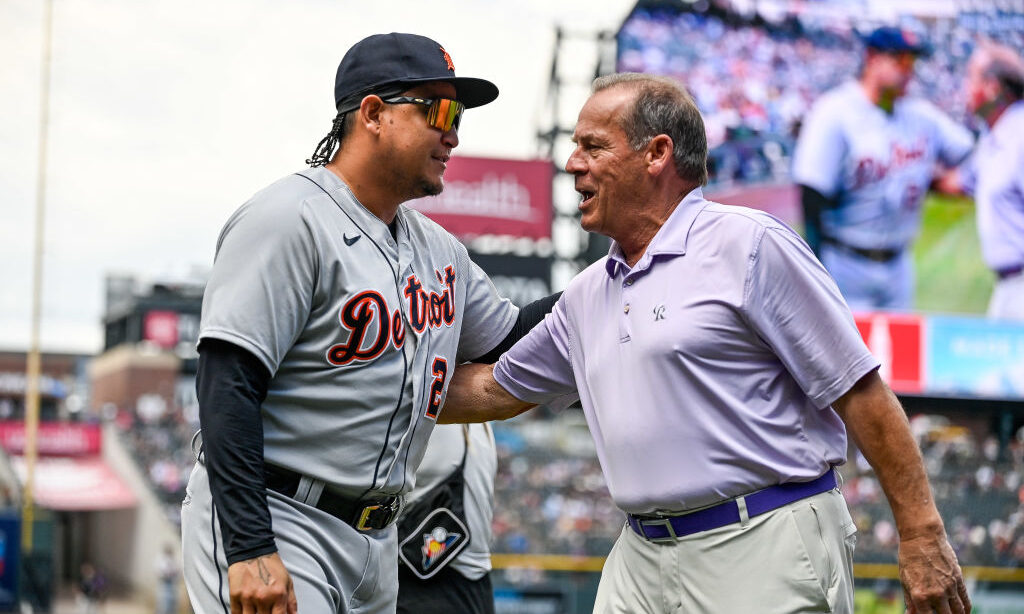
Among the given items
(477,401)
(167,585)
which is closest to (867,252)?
(167,585)

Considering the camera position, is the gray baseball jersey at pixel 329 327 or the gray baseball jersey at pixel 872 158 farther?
the gray baseball jersey at pixel 872 158

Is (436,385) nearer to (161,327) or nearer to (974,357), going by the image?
(974,357)

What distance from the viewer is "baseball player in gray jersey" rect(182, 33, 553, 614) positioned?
7.80 feet

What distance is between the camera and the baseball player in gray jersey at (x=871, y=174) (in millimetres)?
17188

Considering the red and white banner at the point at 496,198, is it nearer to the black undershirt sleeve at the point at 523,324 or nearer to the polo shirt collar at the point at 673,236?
the black undershirt sleeve at the point at 523,324

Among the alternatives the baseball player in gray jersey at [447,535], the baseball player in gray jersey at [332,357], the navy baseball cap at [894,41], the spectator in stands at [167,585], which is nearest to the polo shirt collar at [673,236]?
the baseball player in gray jersey at [332,357]

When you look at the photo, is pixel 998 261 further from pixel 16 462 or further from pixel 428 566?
pixel 16 462

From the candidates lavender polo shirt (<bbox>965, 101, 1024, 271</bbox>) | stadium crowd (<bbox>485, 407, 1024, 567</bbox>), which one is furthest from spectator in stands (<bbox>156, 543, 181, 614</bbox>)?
lavender polo shirt (<bbox>965, 101, 1024, 271</bbox>)

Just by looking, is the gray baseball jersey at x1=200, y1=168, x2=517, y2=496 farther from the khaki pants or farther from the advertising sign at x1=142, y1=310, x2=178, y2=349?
the advertising sign at x1=142, y1=310, x2=178, y2=349

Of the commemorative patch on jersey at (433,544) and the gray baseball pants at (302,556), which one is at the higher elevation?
the gray baseball pants at (302,556)

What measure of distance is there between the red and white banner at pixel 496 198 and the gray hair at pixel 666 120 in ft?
57.4

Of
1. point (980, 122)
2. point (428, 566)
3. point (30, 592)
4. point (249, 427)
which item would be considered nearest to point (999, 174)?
point (980, 122)

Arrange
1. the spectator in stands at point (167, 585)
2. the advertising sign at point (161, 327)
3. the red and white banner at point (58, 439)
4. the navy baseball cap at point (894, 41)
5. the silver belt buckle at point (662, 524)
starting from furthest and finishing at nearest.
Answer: the advertising sign at point (161, 327)
the red and white banner at point (58, 439)
the spectator in stands at point (167, 585)
the navy baseball cap at point (894, 41)
the silver belt buckle at point (662, 524)

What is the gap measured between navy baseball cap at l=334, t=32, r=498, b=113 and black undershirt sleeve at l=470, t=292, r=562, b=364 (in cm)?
74
